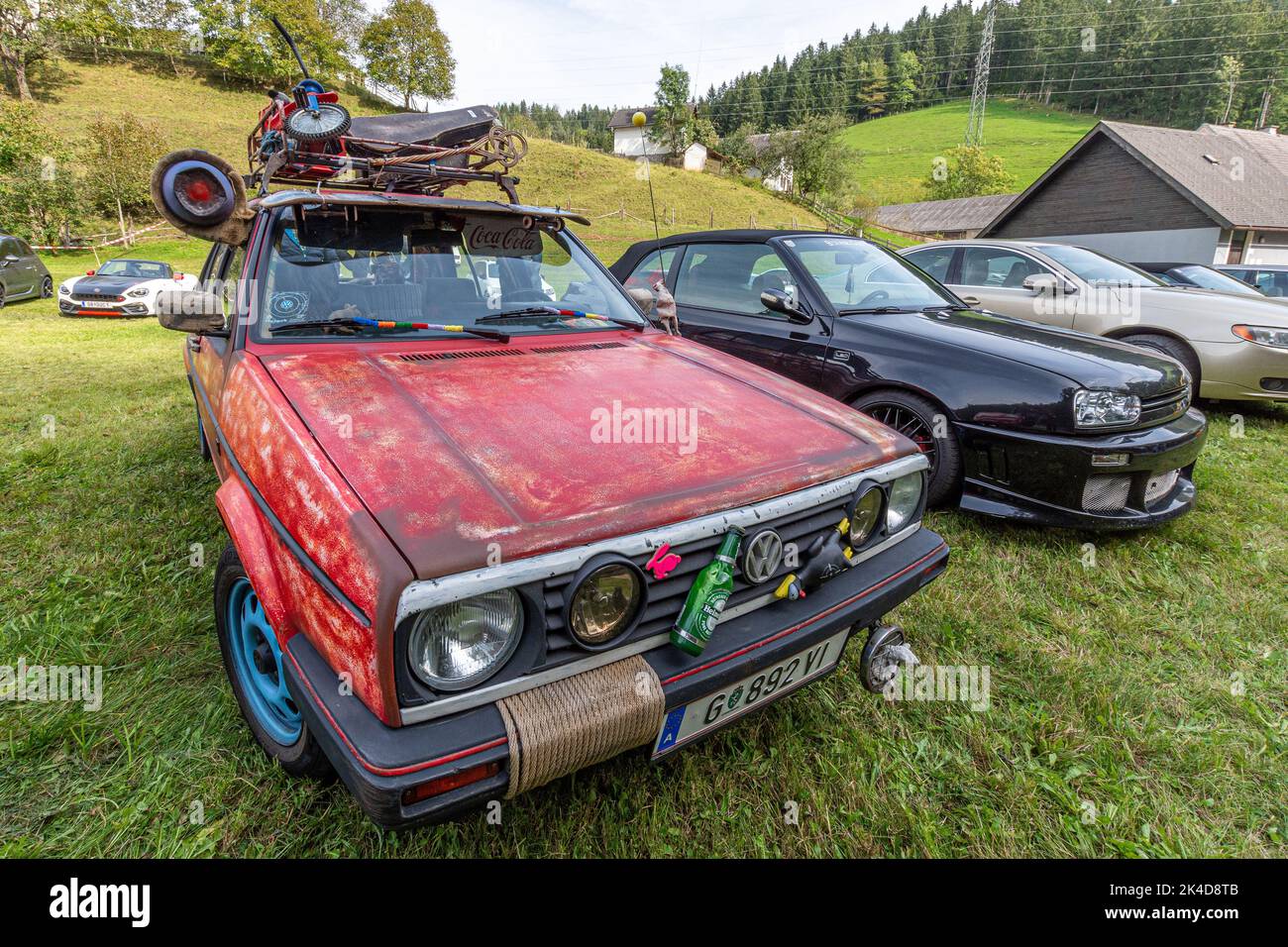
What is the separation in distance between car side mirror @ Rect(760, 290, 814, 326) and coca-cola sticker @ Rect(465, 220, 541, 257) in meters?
1.57

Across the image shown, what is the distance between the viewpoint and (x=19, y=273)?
1238 centimetres

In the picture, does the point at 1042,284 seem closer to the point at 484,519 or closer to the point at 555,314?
the point at 555,314

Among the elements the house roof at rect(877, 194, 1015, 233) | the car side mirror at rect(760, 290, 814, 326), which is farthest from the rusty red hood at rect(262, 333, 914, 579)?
the house roof at rect(877, 194, 1015, 233)

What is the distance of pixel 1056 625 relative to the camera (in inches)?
111

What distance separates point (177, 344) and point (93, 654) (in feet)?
27.6

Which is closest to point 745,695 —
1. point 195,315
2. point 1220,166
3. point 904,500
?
point 904,500

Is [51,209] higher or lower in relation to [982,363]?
higher

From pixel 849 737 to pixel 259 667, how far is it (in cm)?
199

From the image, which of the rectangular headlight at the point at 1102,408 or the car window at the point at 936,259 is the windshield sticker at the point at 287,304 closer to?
the rectangular headlight at the point at 1102,408

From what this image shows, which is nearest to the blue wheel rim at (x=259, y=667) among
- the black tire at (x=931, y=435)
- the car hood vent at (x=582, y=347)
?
the car hood vent at (x=582, y=347)

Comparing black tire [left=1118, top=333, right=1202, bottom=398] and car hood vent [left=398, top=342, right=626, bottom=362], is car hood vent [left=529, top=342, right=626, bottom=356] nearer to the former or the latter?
car hood vent [left=398, top=342, right=626, bottom=362]

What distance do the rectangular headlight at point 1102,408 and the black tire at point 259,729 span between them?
3.56 meters

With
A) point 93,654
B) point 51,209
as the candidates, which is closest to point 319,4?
point 51,209
